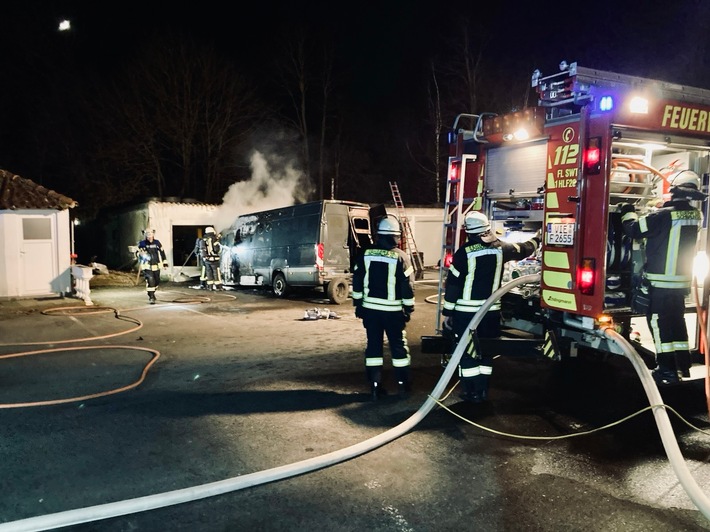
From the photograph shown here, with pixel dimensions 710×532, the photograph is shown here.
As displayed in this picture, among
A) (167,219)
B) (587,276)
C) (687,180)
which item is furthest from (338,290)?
(167,219)

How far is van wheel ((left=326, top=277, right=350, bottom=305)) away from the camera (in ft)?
40.5

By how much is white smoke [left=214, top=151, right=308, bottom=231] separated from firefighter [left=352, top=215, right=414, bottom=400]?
14.5m

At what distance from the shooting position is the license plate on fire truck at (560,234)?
4.93 meters

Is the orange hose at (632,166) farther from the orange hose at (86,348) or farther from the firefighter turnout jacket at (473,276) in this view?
the orange hose at (86,348)

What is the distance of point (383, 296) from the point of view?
5449 millimetres

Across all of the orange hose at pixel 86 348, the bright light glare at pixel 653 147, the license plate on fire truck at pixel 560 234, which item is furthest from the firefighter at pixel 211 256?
the bright light glare at pixel 653 147

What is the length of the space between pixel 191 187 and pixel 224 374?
78.8 feet

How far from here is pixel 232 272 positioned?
16.3 meters

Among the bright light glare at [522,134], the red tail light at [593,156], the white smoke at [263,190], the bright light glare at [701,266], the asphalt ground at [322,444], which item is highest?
the white smoke at [263,190]

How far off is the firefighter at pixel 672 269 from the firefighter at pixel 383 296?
2.21m

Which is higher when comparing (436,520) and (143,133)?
(143,133)

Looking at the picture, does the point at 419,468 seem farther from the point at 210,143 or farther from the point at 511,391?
the point at 210,143

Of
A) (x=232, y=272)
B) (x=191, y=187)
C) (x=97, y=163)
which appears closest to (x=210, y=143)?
(x=191, y=187)

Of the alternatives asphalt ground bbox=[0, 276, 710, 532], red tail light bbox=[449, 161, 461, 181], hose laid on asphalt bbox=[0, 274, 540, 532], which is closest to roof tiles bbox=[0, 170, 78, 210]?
asphalt ground bbox=[0, 276, 710, 532]
